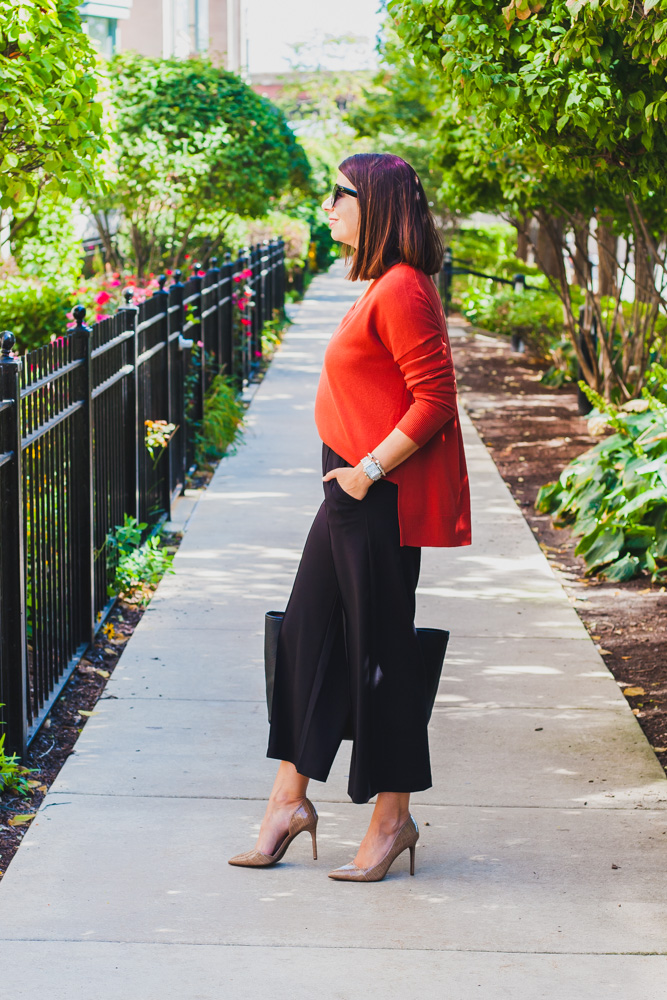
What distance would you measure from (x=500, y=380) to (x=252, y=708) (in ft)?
32.3

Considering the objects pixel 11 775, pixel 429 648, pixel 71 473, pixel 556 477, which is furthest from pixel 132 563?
pixel 556 477

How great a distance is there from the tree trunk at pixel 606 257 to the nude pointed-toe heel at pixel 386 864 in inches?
332

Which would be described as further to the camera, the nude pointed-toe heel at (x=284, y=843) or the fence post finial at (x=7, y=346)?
the fence post finial at (x=7, y=346)

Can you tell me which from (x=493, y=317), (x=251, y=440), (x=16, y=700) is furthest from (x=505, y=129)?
(x=493, y=317)

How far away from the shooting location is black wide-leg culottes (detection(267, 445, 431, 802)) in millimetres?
3350

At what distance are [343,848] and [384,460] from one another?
48.6 inches

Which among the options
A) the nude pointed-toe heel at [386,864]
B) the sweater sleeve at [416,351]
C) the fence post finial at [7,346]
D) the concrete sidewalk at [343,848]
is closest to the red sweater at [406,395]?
the sweater sleeve at [416,351]

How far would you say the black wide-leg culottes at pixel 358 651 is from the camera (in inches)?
132

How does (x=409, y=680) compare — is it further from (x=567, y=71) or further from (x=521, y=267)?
(x=521, y=267)

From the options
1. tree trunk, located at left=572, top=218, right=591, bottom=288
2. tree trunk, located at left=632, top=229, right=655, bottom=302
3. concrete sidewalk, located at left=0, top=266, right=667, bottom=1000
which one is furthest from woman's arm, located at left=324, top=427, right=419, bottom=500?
tree trunk, located at left=572, top=218, right=591, bottom=288

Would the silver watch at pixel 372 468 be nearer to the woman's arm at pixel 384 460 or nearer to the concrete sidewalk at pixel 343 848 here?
the woman's arm at pixel 384 460

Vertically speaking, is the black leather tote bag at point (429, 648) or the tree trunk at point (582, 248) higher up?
the tree trunk at point (582, 248)

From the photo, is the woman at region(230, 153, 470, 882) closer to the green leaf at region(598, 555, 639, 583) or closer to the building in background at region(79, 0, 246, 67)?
the green leaf at region(598, 555, 639, 583)

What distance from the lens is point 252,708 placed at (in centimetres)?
475
